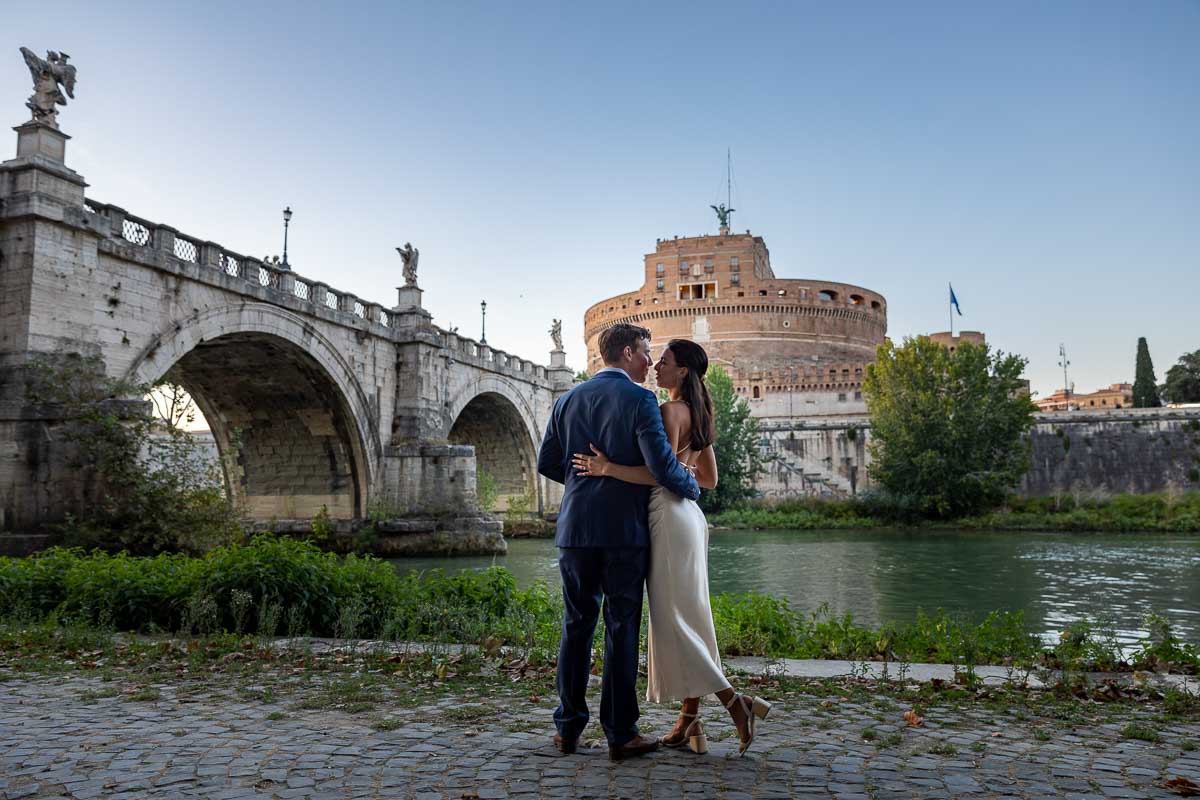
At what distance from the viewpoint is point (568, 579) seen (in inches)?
152

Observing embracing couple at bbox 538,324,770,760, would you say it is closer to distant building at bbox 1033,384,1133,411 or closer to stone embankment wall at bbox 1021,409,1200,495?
stone embankment wall at bbox 1021,409,1200,495

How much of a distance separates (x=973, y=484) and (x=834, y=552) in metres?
15.5

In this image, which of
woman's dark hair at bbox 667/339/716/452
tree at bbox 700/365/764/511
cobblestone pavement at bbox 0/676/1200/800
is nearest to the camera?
cobblestone pavement at bbox 0/676/1200/800

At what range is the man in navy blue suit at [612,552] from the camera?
3686mm

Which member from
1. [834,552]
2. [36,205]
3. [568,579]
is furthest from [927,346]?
[568,579]

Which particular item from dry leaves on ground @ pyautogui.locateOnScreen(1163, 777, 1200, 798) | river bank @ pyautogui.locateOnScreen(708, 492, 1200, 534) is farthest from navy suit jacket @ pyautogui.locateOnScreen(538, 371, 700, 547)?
river bank @ pyautogui.locateOnScreen(708, 492, 1200, 534)

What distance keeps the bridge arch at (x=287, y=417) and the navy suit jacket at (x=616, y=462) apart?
1797 centimetres

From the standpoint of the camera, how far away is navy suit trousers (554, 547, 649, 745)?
3648 mm

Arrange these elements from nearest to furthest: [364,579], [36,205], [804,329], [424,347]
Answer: [364,579], [36,205], [424,347], [804,329]

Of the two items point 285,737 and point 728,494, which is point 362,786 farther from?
point 728,494

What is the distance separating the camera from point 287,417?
2444 centimetres

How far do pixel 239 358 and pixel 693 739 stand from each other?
68.6 feet

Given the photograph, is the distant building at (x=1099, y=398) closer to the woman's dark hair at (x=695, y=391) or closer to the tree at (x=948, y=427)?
the tree at (x=948, y=427)

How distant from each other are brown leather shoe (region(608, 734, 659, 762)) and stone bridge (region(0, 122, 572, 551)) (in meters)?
12.6
